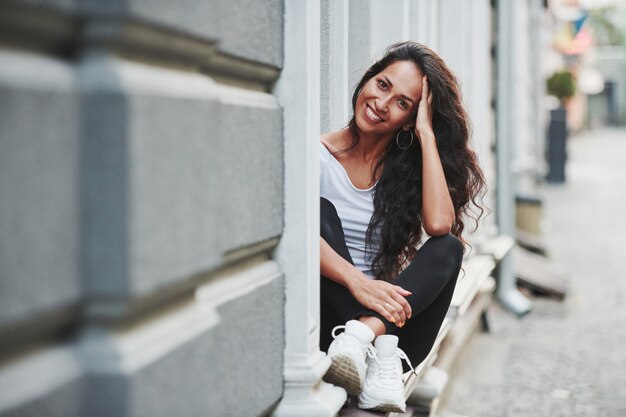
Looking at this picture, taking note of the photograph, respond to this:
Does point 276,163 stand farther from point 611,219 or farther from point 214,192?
point 611,219

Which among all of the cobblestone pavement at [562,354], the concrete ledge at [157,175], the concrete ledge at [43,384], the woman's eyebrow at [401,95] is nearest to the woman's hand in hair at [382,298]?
the woman's eyebrow at [401,95]

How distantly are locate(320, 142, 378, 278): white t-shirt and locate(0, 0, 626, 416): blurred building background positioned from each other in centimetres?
76

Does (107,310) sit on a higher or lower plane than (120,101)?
lower

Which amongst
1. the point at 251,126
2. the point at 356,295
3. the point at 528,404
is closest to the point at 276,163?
the point at 251,126

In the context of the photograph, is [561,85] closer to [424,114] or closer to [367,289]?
[424,114]

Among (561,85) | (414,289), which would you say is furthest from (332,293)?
(561,85)

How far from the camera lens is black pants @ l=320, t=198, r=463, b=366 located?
9.21 feet

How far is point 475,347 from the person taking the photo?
5926mm

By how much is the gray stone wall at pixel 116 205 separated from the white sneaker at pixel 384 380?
92 cm

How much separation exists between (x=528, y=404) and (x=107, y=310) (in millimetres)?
3685

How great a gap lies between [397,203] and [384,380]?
0.67 meters

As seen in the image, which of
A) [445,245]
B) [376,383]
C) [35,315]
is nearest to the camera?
[35,315]

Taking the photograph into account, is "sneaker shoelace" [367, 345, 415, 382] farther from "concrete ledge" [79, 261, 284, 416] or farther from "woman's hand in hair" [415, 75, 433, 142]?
"woman's hand in hair" [415, 75, 433, 142]

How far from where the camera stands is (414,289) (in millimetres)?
2812
